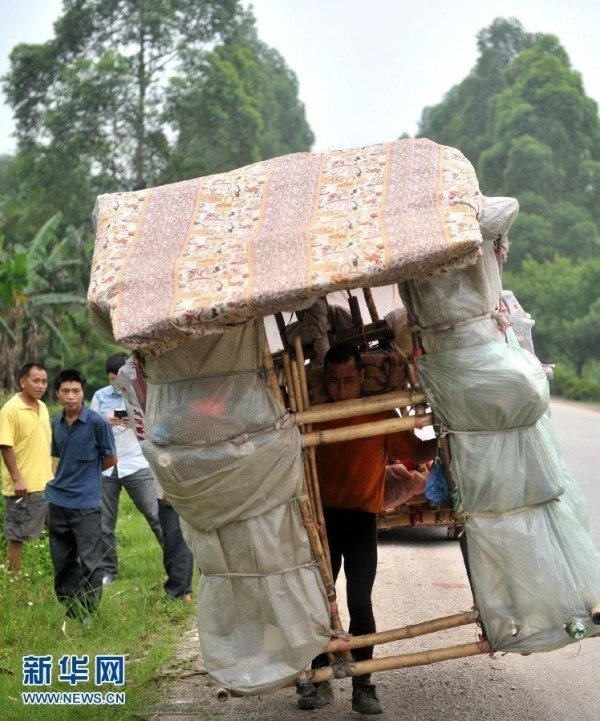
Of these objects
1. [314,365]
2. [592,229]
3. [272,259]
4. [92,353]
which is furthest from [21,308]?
[592,229]

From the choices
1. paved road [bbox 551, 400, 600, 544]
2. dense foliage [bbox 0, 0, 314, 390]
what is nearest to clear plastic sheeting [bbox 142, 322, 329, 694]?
paved road [bbox 551, 400, 600, 544]

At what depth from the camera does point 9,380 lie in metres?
20.1

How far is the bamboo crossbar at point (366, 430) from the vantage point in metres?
4.23

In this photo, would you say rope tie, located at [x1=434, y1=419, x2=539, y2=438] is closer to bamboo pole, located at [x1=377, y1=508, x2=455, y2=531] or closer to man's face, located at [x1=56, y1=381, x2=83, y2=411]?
bamboo pole, located at [x1=377, y1=508, x2=455, y2=531]

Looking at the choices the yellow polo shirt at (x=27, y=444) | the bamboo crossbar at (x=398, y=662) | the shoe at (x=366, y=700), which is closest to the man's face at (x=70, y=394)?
the yellow polo shirt at (x=27, y=444)

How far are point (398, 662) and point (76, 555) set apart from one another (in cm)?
306

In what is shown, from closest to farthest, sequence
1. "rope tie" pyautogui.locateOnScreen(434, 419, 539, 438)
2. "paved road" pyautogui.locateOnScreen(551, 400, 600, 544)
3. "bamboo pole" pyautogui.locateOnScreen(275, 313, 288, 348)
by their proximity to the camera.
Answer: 1. "rope tie" pyautogui.locateOnScreen(434, 419, 539, 438)
2. "bamboo pole" pyautogui.locateOnScreen(275, 313, 288, 348)
3. "paved road" pyautogui.locateOnScreen(551, 400, 600, 544)

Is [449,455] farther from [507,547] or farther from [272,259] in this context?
[272,259]

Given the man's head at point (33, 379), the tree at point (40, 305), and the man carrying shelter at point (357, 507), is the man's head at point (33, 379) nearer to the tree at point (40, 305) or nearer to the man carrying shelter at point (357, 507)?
the man carrying shelter at point (357, 507)

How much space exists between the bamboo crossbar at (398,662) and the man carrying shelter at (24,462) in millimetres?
3645

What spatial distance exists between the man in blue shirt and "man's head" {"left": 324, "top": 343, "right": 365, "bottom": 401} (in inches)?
96.6

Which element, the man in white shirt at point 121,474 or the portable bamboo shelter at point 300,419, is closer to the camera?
Result: the portable bamboo shelter at point 300,419

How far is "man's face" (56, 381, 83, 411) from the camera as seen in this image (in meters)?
6.54

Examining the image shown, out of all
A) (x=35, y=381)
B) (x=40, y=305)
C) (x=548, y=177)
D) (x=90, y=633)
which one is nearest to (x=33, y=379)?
(x=35, y=381)
